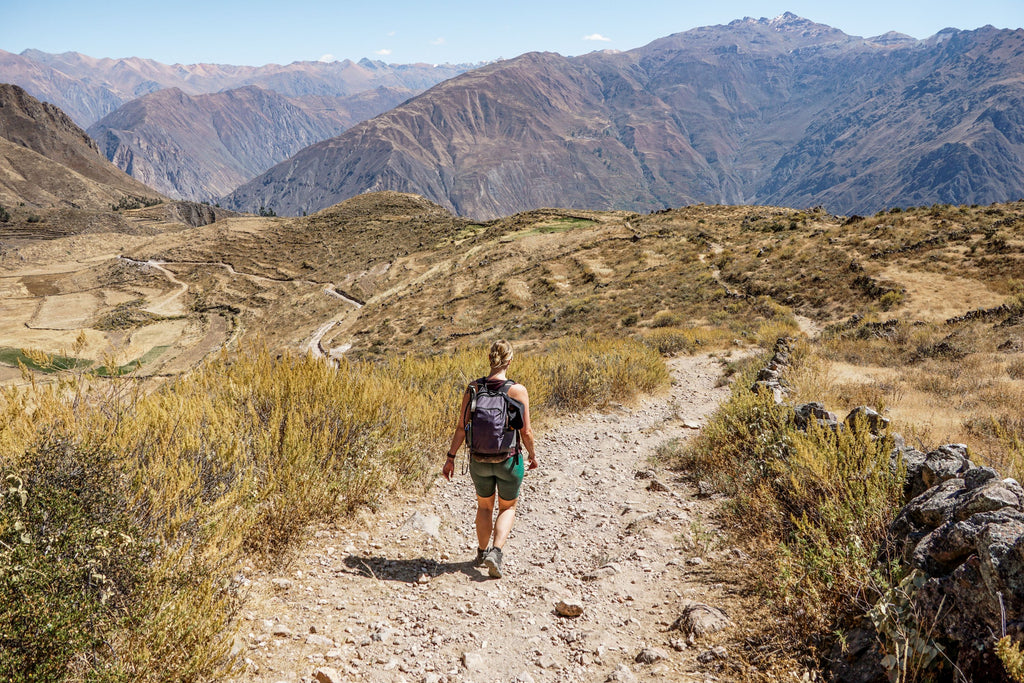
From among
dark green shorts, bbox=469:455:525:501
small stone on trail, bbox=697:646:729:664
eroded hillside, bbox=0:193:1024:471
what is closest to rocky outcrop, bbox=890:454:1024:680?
small stone on trail, bbox=697:646:729:664

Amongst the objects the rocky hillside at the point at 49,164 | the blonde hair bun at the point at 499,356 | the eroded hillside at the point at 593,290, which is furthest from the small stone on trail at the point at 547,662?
the rocky hillside at the point at 49,164

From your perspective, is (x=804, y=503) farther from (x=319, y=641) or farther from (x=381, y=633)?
(x=319, y=641)

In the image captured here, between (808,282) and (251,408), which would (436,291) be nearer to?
(808,282)

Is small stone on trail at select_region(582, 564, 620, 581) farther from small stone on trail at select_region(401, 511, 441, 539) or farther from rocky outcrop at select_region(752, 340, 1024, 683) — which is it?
rocky outcrop at select_region(752, 340, 1024, 683)

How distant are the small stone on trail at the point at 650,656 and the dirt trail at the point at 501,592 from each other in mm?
44

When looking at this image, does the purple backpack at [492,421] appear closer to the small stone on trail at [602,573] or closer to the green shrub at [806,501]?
the small stone on trail at [602,573]

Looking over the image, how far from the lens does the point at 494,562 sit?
14.0 feet

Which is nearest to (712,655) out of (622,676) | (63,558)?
(622,676)

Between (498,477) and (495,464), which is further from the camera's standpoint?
(498,477)

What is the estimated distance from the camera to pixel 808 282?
2252 cm

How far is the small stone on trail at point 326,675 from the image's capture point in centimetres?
277

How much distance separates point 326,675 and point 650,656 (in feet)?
6.56

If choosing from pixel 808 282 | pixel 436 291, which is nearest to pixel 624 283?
pixel 808 282

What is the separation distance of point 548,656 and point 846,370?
10.6 meters
